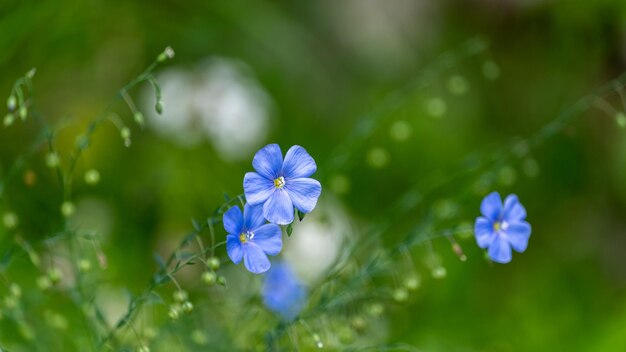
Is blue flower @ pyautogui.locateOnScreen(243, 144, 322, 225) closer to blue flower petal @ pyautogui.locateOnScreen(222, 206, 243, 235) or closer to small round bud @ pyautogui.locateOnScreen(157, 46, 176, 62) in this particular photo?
blue flower petal @ pyautogui.locateOnScreen(222, 206, 243, 235)

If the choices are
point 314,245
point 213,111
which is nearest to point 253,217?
point 314,245

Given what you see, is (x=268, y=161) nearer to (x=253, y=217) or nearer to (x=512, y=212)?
(x=253, y=217)

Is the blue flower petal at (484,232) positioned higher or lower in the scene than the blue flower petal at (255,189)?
higher

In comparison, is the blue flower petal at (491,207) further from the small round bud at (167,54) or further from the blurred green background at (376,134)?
the blurred green background at (376,134)

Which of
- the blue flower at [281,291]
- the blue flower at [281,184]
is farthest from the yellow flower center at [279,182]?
the blue flower at [281,291]

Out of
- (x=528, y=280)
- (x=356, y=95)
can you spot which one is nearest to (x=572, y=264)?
(x=528, y=280)

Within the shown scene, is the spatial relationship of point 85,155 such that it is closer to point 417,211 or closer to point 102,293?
point 102,293

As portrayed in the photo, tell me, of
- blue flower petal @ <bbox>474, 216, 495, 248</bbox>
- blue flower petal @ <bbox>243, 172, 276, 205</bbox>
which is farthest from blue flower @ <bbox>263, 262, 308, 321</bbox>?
blue flower petal @ <bbox>243, 172, 276, 205</bbox>
